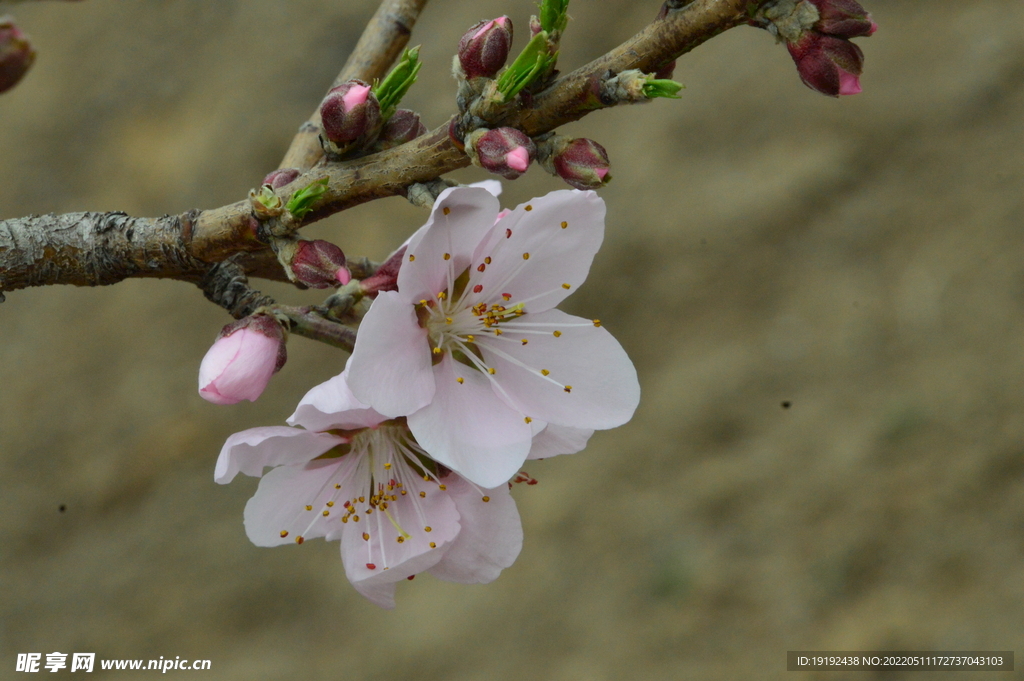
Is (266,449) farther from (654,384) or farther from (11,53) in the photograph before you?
(654,384)

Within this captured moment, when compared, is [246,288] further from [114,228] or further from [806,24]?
[806,24]

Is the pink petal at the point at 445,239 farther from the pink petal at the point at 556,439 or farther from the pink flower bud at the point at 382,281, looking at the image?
the pink petal at the point at 556,439

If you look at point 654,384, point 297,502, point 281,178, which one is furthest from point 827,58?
point 654,384

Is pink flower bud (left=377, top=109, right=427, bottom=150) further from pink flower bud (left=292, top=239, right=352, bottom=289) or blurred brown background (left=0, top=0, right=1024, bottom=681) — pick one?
blurred brown background (left=0, top=0, right=1024, bottom=681)

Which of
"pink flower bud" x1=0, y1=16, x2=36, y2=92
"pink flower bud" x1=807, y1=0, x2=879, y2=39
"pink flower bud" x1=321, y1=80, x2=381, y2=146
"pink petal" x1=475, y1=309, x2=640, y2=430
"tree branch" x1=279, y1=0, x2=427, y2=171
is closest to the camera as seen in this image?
"pink flower bud" x1=0, y1=16, x2=36, y2=92

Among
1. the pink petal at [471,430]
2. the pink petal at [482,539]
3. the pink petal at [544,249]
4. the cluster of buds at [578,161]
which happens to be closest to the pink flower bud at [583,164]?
the cluster of buds at [578,161]

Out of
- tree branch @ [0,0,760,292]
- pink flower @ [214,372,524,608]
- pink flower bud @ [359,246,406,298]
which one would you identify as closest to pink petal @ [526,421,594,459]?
pink flower @ [214,372,524,608]
